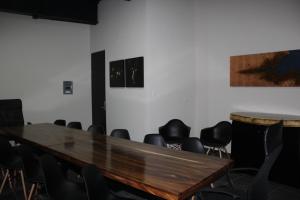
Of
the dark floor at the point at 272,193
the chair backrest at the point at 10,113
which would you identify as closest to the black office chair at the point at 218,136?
the dark floor at the point at 272,193

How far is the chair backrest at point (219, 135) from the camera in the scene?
4.18m

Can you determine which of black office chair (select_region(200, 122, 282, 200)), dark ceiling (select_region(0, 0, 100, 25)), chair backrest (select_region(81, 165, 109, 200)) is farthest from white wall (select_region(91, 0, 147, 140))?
black office chair (select_region(200, 122, 282, 200))

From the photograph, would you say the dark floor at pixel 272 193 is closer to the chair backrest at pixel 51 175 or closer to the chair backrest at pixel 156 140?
the chair backrest at pixel 156 140

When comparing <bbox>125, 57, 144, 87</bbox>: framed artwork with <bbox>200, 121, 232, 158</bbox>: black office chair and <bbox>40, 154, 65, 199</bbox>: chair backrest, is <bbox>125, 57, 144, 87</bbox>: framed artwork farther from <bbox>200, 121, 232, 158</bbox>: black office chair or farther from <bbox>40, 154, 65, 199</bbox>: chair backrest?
<bbox>40, 154, 65, 199</bbox>: chair backrest

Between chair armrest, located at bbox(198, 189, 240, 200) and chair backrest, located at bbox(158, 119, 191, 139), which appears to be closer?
chair armrest, located at bbox(198, 189, 240, 200)

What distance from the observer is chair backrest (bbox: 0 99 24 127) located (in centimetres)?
484

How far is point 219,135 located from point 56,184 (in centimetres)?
288

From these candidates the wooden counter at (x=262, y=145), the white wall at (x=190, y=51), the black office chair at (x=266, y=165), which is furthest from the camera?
the white wall at (x=190, y=51)

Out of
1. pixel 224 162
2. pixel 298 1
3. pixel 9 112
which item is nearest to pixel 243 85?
pixel 298 1

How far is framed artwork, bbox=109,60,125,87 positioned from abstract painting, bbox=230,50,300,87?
231cm

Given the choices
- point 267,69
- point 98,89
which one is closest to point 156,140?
point 267,69

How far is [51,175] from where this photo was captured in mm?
2186

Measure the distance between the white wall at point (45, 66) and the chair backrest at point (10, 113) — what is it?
82 centimetres

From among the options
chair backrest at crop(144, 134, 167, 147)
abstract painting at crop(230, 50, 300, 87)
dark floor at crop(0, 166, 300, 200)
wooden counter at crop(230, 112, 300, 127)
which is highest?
abstract painting at crop(230, 50, 300, 87)
